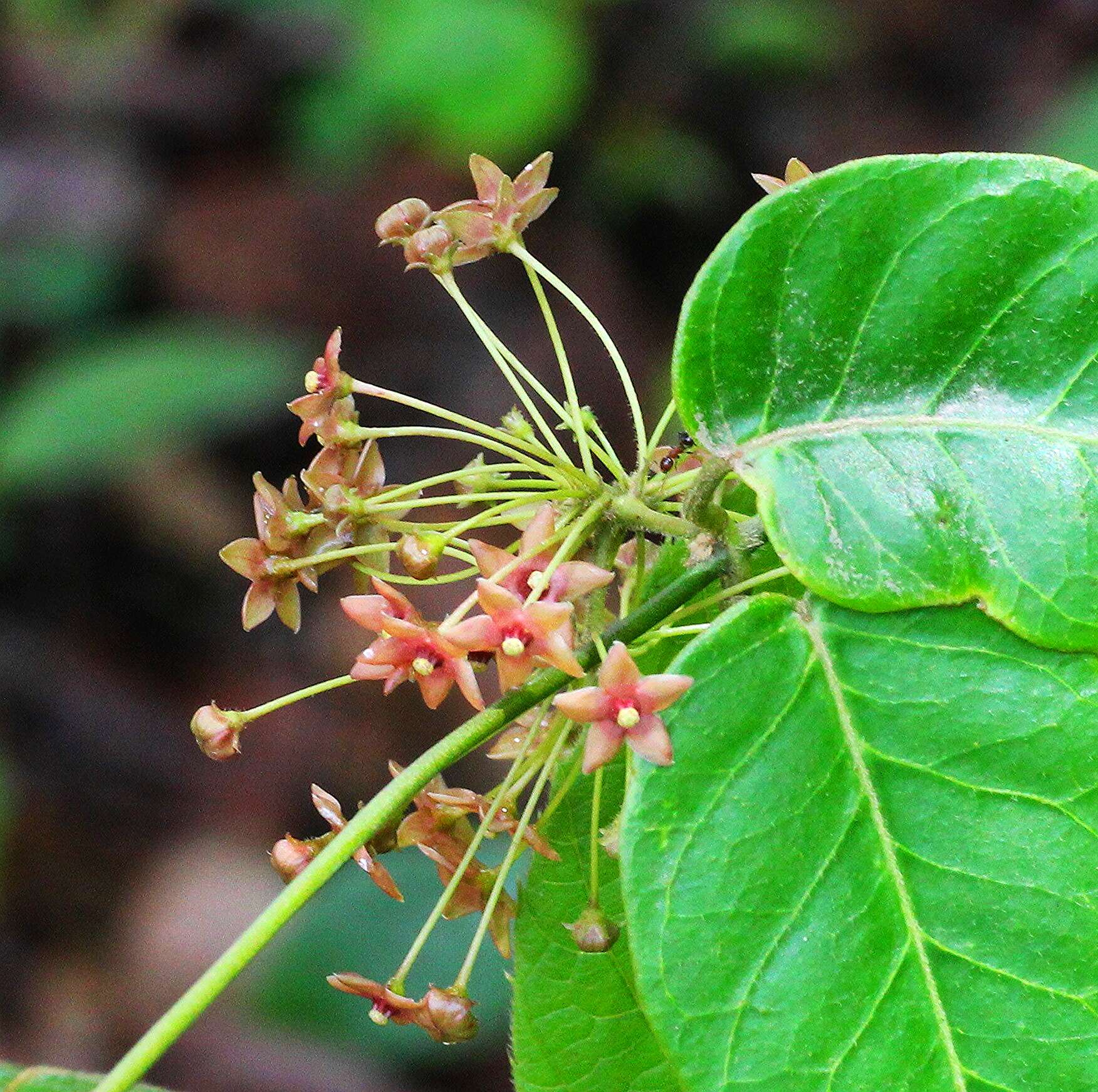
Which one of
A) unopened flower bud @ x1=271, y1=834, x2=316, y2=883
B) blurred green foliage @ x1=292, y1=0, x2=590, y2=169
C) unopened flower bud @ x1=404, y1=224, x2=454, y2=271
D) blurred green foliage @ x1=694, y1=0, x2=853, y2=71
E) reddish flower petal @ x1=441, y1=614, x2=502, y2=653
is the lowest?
unopened flower bud @ x1=271, y1=834, x2=316, y2=883

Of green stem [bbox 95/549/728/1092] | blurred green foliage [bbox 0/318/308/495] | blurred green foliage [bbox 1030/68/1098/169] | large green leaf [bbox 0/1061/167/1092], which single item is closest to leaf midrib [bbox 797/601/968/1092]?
green stem [bbox 95/549/728/1092]

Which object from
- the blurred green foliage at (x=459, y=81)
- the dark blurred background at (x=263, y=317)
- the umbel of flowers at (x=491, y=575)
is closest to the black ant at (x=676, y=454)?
the umbel of flowers at (x=491, y=575)

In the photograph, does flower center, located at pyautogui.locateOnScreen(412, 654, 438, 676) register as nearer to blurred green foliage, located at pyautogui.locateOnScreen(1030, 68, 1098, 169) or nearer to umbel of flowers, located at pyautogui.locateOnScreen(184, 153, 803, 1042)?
umbel of flowers, located at pyautogui.locateOnScreen(184, 153, 803, 1042)

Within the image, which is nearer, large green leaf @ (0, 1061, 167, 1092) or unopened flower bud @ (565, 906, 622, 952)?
unopened flower bud @ (565, 906, 622, 952)

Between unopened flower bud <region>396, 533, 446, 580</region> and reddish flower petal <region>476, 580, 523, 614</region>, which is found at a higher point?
unopened flower bud <region>396, 533, 446, 580</region>

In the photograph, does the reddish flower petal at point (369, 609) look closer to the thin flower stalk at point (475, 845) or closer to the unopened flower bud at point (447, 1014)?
the thin flower stalk at point (475, 845)

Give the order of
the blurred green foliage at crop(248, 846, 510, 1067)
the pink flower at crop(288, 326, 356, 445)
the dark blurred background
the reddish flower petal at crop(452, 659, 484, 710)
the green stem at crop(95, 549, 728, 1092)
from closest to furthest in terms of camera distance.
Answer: the green stem at crop(95, 549, 728, 1092) → the reddish flower petal at crop(452, 659, 484, 710) → the pink flower at crop(288, 326, 356, 445) → the blurred green foliage at crop(248, 846, 510, 1067) → the dark blurred background
